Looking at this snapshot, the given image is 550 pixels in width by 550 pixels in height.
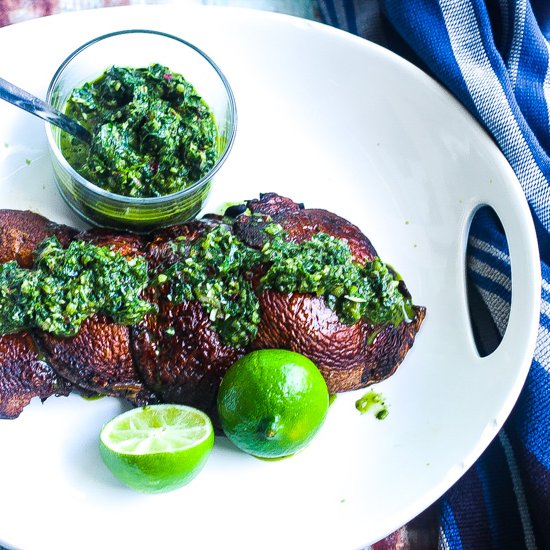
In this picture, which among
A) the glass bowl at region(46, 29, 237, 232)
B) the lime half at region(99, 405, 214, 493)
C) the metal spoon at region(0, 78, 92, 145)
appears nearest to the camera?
the lime half at region(99, 405, 214, 493)

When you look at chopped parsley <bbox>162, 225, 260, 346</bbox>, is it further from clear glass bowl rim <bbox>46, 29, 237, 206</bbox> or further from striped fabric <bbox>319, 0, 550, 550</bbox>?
striped fabric <bbox>319, 0, 550, 550</bbox>

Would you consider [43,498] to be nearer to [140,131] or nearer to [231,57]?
[140,131]

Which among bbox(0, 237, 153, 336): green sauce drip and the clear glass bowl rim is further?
the clear glass bowl rim

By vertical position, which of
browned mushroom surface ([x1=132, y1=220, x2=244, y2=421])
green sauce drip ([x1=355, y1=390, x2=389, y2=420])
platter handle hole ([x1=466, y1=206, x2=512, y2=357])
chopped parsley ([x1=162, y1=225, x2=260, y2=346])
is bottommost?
green sauce drip ([x1=355, y1=390, x2=389, y2=420])

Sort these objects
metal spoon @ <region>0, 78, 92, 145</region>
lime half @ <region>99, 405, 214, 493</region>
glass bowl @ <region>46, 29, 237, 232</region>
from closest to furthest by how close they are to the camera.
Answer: lime half @ <region>99, 405, 214, 493</region> < metal spoon @ <region>0, 78, 92, 145</region> < glass bowl @ <region>46, 29, 237, 232</region>

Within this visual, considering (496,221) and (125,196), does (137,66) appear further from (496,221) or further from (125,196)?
(496,221)

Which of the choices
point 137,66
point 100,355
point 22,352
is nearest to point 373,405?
point 100,355

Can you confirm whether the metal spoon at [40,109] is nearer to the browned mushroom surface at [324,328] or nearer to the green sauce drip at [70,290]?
the green sauce drip at [70,290]

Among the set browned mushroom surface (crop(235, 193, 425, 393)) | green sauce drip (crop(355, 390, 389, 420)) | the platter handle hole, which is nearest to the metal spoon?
browned mushroom surface (crop(235, 193, 425, 393))
